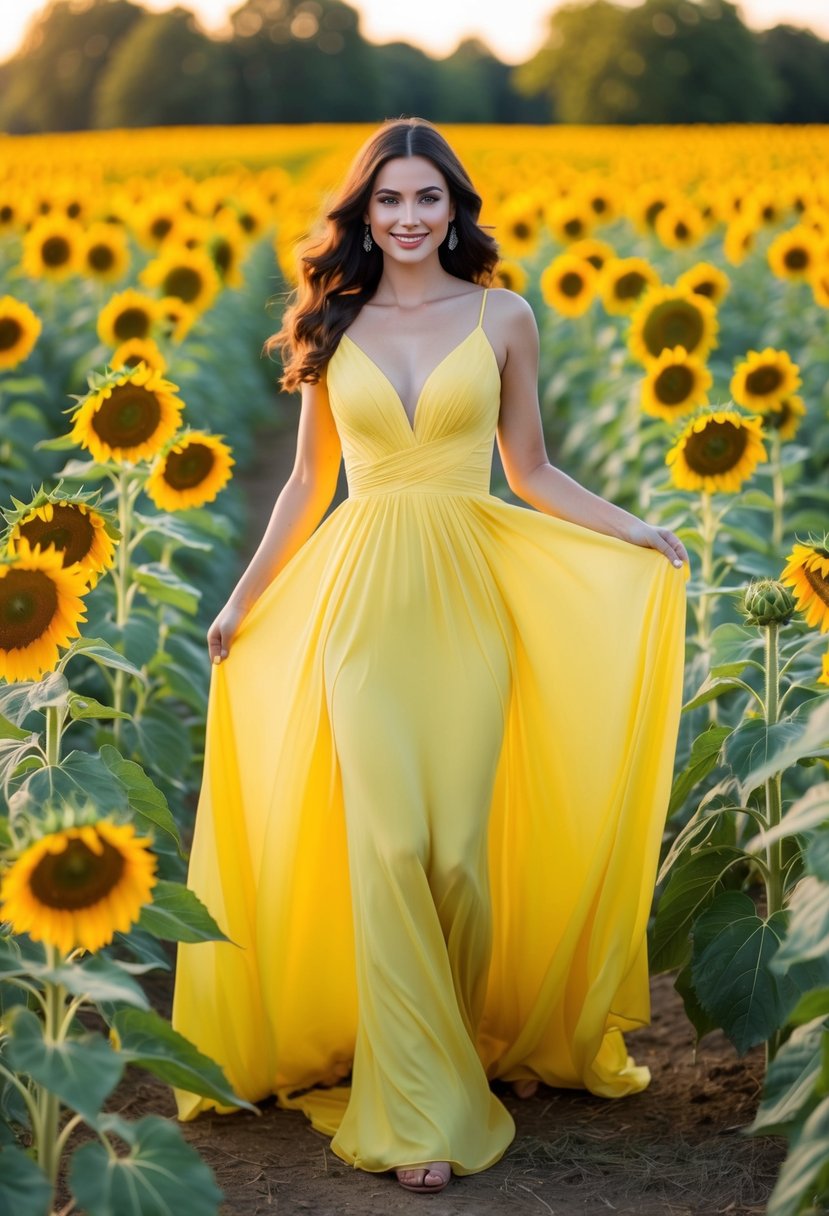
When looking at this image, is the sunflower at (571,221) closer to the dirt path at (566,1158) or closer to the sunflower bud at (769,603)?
the dirt path at (566,1158)

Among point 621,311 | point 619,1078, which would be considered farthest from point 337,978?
point 621,311

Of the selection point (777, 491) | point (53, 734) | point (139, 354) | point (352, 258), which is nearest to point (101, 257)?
point (139, 354)

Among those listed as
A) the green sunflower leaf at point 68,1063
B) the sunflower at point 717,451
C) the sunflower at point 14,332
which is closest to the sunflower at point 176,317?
the sunflower at point 14,332

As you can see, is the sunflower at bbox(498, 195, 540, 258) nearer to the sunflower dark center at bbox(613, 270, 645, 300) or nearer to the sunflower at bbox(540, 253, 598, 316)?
the sunflower at bbox(540, 253, 598, 316)

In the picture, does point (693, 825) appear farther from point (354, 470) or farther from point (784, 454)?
point (784, 454)

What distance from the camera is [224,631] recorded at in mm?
3805

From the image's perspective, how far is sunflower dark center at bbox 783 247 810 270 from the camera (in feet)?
28.5

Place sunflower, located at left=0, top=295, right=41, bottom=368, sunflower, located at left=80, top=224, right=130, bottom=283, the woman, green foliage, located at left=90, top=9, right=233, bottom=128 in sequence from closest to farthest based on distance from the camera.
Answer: the woman < sunflower, located at left=0, top=295, right=41, bottom=368 < sunflower, located at left=80, top=224, right=130, bottom=283 < green foliage, located at left=90, top=9, right=233, bottom=128

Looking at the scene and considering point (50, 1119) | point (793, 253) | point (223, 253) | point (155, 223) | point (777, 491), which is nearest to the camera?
point (50, 1119)

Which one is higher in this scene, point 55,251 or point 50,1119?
point 55,251

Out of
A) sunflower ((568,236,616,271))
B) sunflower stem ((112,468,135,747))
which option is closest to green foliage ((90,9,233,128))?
sunflower ((568,236,616,271))

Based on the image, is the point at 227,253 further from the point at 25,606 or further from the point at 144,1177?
the point at 144,1177

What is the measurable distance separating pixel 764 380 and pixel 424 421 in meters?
2.34

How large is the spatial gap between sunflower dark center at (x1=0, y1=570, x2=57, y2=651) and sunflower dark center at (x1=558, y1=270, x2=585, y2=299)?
639 cm
